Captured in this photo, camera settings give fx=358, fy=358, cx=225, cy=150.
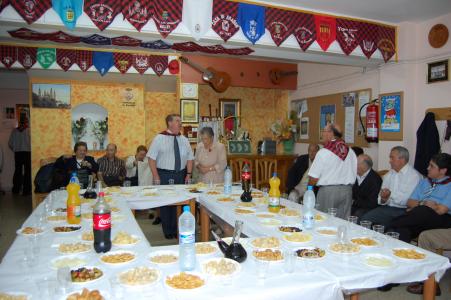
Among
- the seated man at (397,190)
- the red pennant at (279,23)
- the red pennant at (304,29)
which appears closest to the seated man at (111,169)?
the red pennant at (279,23)

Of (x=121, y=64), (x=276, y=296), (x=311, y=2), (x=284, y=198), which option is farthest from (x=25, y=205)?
(x=276, y=296)

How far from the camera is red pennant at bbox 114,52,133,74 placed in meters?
6.32

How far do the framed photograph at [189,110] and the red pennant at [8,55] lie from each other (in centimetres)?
282

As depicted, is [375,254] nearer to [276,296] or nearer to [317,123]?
[276,296]

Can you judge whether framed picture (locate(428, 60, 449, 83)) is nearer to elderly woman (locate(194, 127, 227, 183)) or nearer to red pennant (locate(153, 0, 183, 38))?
elderly woman (locate(194, 127, 227, 183))

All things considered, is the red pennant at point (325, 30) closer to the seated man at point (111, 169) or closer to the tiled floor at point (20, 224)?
the tiled floor at point (20, 224)

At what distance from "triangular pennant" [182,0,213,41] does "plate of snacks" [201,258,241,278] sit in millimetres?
2761

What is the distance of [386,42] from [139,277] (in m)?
4.37

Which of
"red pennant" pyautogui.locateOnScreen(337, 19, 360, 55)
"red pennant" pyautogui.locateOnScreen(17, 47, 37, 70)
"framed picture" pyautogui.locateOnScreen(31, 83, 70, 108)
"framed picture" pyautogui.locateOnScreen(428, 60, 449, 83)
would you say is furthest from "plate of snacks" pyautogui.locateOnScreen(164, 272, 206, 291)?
"framed picture" pyautogui.locateOnScreen(31, 83, 70, 108)

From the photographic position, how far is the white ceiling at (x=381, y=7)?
12.9ft

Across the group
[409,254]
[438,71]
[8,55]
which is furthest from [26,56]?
[409,254]

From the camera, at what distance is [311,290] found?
1.50 metres

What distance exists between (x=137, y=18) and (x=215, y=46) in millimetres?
1288

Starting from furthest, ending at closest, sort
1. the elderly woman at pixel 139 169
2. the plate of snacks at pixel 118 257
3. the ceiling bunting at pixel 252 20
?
the elderly woman at pixel 139 169 → the ceiling bunting at pixel 252 20 → the plate of snacks at pixel 118 257
